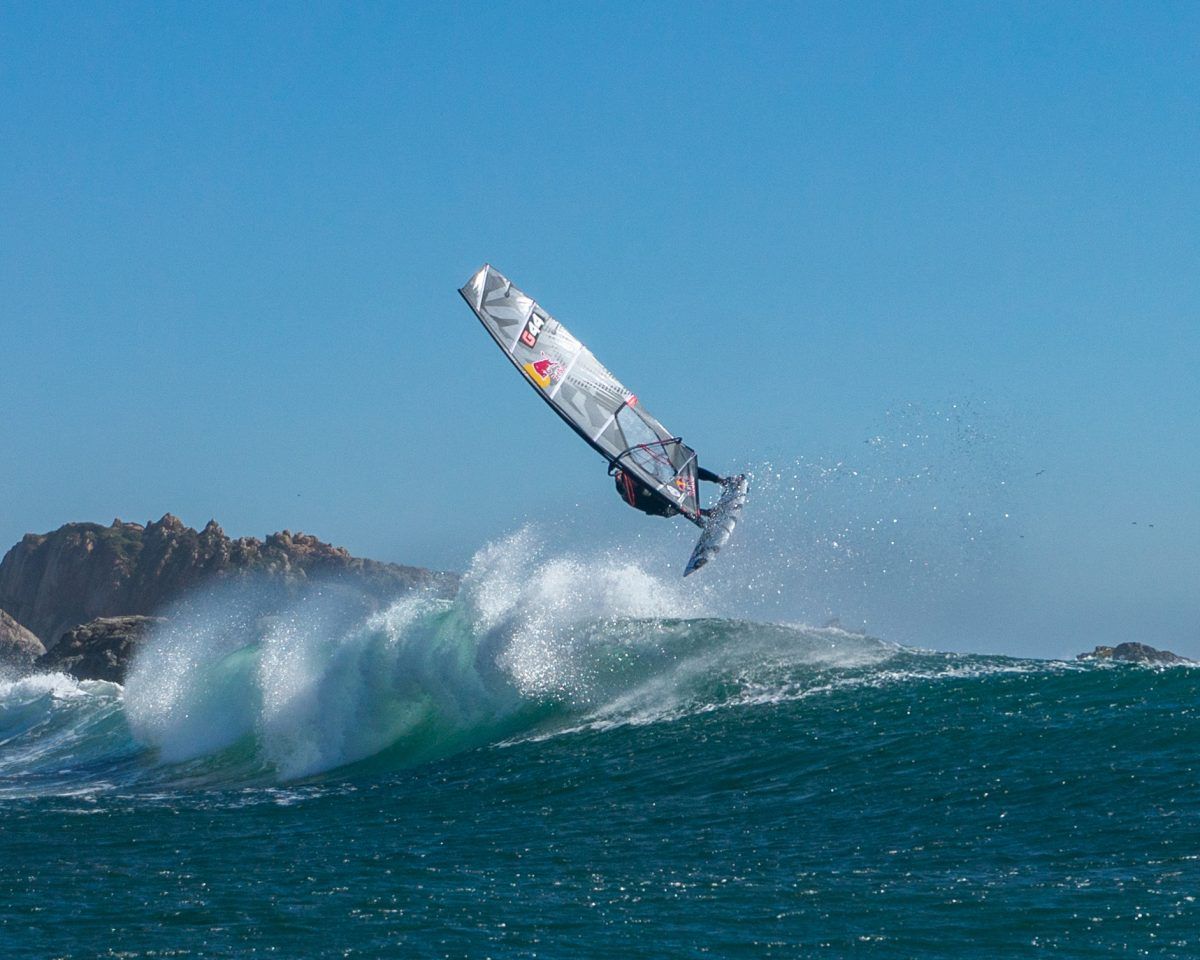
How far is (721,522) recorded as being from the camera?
2072 cm

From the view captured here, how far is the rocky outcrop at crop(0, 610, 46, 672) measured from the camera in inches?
1988

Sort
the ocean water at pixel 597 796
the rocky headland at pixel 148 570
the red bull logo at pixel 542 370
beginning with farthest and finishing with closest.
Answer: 1. the rocky headland at pixel 148 570
2. the red bull logo at pixel 542 370
3. the ocean water at pixel 597 796

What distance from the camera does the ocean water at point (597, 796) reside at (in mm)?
10125

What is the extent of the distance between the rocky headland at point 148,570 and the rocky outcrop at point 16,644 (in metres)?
2.69

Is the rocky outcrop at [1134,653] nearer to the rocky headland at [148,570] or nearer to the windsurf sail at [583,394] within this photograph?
the windsurf sail at [583,394]

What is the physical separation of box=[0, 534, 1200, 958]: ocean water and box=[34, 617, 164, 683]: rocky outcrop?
11.8 m

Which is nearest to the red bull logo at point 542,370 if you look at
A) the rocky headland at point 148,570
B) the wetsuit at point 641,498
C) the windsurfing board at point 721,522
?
the wetsuit at point 641,498

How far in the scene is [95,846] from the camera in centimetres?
1394

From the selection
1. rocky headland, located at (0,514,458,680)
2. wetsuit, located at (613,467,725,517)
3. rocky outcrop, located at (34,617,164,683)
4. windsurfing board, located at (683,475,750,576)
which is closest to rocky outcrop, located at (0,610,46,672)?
rocky headland, located at (0,514,458,680)

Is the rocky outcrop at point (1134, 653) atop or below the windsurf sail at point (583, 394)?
below

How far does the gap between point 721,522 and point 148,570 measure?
46.8m

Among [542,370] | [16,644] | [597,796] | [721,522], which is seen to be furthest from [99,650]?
[597,796]

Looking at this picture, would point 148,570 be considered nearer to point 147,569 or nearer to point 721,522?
point 147,569

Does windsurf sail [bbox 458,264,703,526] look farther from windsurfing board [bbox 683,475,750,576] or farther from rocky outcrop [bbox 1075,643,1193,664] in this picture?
rocky outcrop [bbox 1075,643,1193,664]
